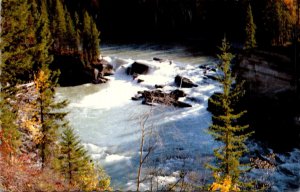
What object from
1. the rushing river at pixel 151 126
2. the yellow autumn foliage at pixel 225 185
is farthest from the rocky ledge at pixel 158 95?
the yellow autumn foliage at pixel 225 185

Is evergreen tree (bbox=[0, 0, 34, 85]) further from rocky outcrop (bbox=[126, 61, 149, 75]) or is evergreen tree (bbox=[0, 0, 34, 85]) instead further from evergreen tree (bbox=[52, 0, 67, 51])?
evergreen tree (bbox=[52, 0, 67, 51])

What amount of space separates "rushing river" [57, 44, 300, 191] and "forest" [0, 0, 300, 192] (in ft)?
0.84

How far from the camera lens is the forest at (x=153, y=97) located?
2069 cm

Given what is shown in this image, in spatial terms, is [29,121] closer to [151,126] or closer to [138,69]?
[151,126]

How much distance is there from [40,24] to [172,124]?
15248 millimetres

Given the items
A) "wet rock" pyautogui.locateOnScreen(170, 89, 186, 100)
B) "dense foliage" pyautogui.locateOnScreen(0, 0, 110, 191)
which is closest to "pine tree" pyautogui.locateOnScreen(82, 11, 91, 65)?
"wet rock" pyautogui.locateOnScreen(170, 89, 186, 100)

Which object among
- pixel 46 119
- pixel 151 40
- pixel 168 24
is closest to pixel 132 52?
pixel 151 40

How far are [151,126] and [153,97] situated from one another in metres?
11.4

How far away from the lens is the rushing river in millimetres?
29172

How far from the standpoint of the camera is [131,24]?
106125 mm

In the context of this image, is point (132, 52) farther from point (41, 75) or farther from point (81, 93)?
point (41, 75)

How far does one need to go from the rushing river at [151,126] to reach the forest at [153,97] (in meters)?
0.26

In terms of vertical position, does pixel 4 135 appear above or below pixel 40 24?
below

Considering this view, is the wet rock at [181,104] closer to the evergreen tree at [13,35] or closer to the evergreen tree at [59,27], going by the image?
the evergreen tree at [13,35]
